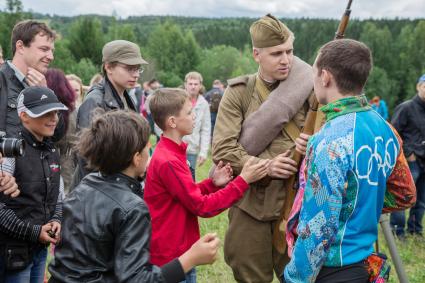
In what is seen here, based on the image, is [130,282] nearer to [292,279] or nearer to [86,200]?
[86,200]

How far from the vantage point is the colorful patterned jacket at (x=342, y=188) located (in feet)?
7.36

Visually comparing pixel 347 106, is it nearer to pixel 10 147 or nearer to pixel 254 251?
pixel 254 251

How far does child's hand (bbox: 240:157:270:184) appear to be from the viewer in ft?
9.82

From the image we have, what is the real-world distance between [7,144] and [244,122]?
1548 millimetres

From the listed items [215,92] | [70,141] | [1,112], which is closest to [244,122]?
[1,112]

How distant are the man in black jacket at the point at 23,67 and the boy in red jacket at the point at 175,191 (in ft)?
2.99

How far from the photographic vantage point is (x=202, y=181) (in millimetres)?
3326

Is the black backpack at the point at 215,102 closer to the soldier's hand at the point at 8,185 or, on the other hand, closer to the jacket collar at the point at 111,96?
the jacket collar at the point at 111,96

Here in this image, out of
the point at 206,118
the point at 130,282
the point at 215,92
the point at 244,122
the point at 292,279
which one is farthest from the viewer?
the point at 215,92

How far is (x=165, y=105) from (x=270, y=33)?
878 mm

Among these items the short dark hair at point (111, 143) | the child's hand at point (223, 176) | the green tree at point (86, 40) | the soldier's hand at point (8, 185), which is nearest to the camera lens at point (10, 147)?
the soldier's hand at point (8, 185)

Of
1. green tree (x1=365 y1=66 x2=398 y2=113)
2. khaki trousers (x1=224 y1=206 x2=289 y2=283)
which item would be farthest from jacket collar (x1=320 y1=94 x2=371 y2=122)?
green tree (x1=365 y1=66 x2=398 y2=113)

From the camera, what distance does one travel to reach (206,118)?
27.9 ft

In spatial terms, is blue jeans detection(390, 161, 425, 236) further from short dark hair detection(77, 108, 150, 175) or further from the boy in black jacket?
short dark hair detection(77, 108, 150, 175)
